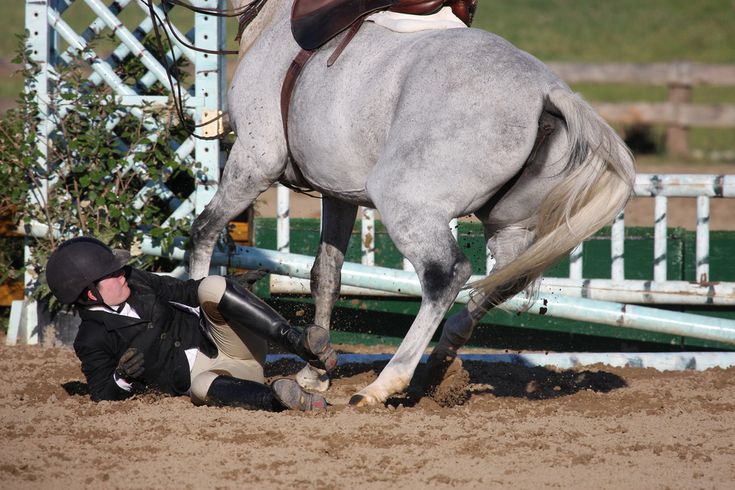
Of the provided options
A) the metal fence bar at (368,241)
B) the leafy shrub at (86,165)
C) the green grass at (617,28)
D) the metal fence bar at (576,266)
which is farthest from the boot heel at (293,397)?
the green grass at (617,28)

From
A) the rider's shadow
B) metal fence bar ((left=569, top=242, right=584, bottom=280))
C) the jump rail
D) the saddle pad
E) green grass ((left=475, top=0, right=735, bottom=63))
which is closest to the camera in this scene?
the saddle pad

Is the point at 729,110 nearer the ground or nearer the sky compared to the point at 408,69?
nearer the sky

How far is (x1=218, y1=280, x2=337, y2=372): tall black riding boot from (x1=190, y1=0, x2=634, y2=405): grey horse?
26 centimetres

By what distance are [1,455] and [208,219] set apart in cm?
177

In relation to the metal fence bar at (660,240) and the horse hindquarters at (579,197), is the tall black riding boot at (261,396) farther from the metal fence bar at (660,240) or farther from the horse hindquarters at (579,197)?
the metal fence bar at (660,240)

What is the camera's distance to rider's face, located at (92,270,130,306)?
4.14 meters

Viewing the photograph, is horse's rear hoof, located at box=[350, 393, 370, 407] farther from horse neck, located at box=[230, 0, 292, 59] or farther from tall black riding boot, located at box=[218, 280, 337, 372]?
horse neck, located at box=[230, 0, 292, 59]

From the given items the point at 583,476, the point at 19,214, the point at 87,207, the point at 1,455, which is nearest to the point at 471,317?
the point at 583,476

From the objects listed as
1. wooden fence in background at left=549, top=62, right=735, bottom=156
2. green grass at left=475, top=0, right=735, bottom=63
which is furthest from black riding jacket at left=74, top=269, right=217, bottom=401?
green grass at left=475, top=0, right=735, bottom=63

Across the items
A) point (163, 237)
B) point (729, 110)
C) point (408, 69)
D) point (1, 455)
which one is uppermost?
point (729, 110)

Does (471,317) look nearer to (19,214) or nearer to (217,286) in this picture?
(217,286)

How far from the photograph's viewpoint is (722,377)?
5.13 meters

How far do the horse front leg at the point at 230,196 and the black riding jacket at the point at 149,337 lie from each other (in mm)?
408

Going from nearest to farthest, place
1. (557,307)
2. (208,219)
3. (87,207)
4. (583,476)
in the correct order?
(583,476), (208,219), (557,307), (87,207)
